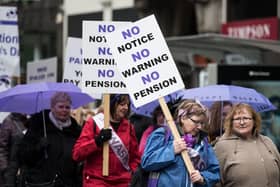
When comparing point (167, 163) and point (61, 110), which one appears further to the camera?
point (61, 110)

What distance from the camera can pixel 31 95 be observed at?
8.70 metres

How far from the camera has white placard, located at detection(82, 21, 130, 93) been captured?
7.66 m

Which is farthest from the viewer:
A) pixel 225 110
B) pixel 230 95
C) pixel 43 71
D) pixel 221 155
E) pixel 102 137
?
pixel 43 71

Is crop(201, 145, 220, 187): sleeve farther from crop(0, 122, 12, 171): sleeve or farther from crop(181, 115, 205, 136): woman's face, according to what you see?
crop(0, 122, 12, 171): sleeve

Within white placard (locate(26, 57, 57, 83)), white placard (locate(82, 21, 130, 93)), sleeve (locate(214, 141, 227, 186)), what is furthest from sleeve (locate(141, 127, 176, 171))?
white placard (locate(26, 57, 57, 83))

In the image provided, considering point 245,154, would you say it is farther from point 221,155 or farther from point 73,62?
point 73,62

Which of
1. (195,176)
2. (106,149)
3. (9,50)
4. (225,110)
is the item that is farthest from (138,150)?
(9,50)

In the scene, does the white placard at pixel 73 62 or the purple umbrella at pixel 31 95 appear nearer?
the purple umbrella at pixel 31 95

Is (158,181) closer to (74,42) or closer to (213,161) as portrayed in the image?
(213,161)

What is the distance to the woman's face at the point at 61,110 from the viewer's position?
25.6ft

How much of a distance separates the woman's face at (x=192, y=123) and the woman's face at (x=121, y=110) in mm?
1654

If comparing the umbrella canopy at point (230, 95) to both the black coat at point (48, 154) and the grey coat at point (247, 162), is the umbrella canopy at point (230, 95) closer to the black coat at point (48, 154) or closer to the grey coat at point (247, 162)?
the black coat at point (48, 154)

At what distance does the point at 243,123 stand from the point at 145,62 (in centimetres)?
98

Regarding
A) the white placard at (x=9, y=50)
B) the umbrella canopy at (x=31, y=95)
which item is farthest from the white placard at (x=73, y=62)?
the white placard at (x=9, y=50)
